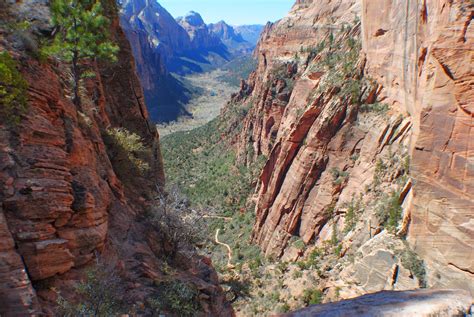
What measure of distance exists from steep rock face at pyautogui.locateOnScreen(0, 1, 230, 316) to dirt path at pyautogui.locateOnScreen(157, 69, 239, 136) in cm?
9019

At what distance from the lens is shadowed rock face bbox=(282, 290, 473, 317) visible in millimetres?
7590

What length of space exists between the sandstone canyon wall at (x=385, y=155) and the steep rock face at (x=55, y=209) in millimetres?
11111

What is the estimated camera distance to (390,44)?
24.0 metres

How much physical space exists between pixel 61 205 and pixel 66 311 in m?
2.87

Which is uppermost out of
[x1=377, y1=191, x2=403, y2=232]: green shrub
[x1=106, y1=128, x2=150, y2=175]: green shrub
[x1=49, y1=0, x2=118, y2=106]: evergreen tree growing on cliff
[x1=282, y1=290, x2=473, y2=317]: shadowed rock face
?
[x1=49, y1=0, x2=118, y2=106]: evergreen tree growing on cliff

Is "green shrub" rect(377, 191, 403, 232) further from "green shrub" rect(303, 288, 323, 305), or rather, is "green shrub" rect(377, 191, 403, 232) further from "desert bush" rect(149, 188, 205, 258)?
"desert bush" rect(149, 188, 205, 258)

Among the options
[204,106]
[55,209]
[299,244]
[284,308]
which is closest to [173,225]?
[55,209]

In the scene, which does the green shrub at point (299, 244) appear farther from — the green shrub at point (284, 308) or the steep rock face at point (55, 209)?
the steep rock face at point (55, 209)

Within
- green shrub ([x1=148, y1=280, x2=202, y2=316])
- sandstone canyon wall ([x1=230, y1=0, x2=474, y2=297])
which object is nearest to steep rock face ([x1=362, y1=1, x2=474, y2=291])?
sandstone canyon wall ([x1=230, y1=0, x2=474, y2=297])

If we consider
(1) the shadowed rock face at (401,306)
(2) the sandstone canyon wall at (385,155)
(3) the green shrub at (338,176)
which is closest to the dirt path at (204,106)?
(2) the sandstone canyon wall at (385,155)

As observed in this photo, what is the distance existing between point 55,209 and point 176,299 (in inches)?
197

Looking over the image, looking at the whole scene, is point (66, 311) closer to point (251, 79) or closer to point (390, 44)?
point (390, 44)

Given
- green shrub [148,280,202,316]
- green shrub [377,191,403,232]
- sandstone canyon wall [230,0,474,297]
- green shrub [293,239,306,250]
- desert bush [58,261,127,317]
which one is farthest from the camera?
green shrub [293,239,306,250]

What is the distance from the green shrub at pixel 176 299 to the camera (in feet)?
33.4
